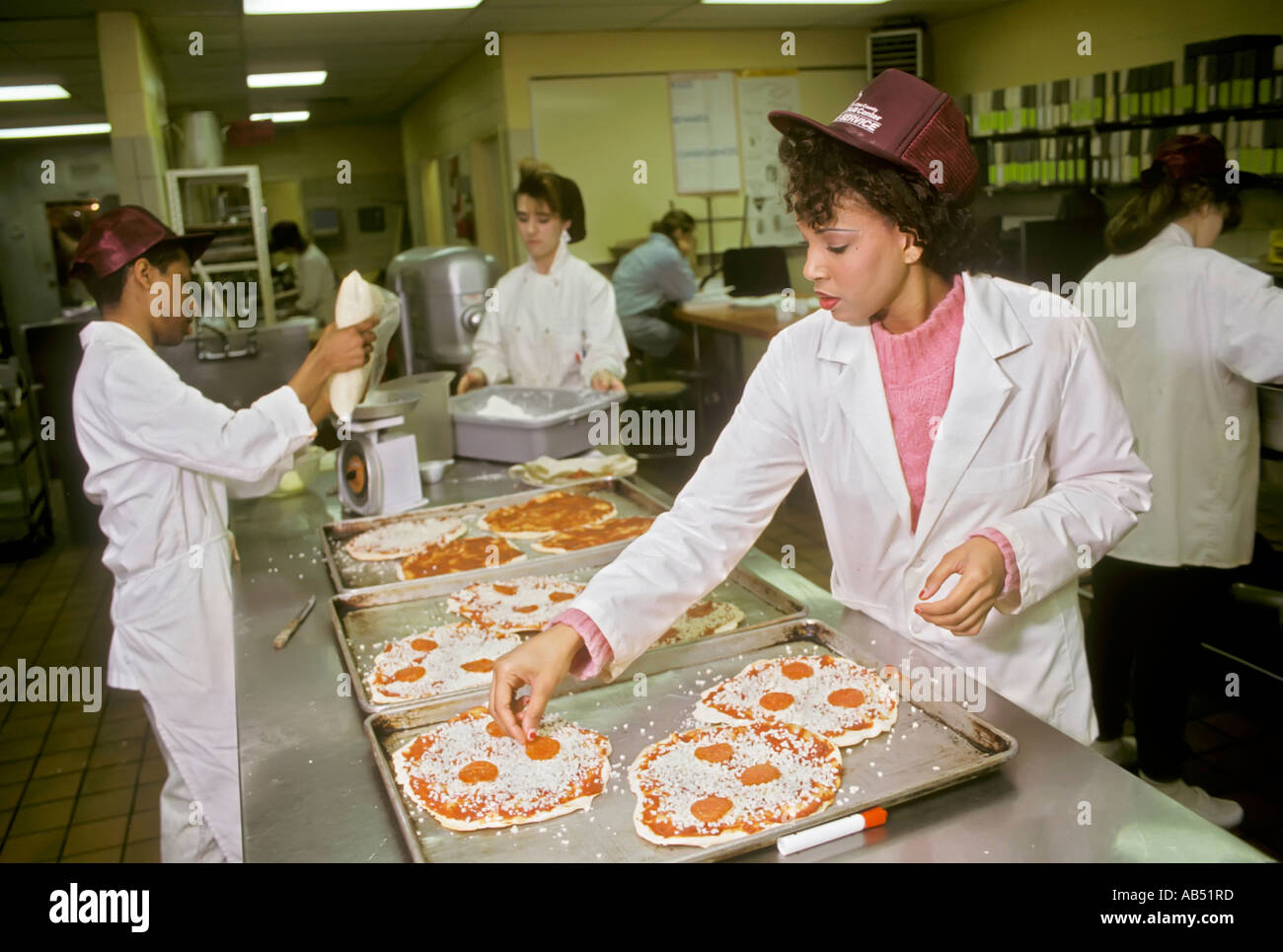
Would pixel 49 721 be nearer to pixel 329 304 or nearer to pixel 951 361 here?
pixel 951 361

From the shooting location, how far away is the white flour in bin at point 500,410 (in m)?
3.37

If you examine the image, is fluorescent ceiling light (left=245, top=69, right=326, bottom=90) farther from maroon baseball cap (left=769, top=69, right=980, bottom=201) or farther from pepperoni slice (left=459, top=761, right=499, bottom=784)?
pepperoni slice (left=459, top=761, right=499, bottom=784)

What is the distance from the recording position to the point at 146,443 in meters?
2.31

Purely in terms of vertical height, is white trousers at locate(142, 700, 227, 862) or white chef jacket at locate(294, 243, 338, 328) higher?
white chef jacket at locate(294, 243, 338, 328)

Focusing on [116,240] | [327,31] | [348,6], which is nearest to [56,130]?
[327,31]

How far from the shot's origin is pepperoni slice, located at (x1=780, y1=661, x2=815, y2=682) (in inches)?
66.2

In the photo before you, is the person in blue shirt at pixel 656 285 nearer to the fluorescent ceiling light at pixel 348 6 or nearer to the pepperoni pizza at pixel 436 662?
the fluorescent ceiling light at pixel 348 6

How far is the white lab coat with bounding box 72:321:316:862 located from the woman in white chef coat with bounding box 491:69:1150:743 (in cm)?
114

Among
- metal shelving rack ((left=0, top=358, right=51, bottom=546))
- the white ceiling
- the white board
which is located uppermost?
the white ceiling

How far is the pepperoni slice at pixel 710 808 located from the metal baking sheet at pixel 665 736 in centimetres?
6

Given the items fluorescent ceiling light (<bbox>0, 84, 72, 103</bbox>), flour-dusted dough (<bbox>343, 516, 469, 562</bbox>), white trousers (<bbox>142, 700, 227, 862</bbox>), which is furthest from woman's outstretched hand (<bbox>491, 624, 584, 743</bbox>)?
fluorescent ceiling light (<bbox>0, 84, 72, 103</bbox>)

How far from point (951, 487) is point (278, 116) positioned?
12832 mm
